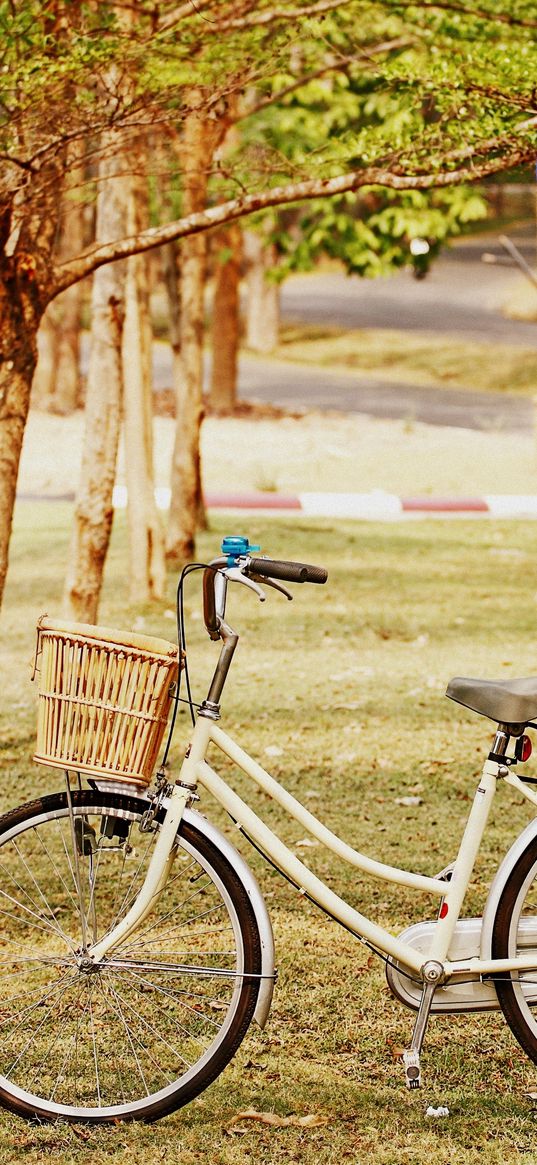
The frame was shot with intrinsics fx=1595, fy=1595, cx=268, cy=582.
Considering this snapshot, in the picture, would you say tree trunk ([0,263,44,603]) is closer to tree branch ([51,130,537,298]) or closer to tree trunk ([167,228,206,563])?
tree branch ([51,130,537,298])

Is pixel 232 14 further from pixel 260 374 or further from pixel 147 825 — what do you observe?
pixel 260 374

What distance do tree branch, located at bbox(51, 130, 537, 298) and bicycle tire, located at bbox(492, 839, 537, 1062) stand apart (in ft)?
9.12

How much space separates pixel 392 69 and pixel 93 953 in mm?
3504

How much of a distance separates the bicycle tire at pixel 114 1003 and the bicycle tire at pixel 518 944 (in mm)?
571

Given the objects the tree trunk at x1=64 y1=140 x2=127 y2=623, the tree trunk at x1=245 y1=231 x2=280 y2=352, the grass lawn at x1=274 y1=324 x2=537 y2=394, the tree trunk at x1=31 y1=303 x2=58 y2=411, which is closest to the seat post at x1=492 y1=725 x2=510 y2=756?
the tree trunk at x1=64 y1=140 x2=127 y2=623

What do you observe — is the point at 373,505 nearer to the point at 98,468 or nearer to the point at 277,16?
the point at 98,468

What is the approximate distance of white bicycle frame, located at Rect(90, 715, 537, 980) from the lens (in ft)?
11.9

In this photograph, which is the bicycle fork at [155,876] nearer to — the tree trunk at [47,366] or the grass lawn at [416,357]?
the tree trunk at [47,366]

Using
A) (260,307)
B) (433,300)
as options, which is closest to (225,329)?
(260,307)

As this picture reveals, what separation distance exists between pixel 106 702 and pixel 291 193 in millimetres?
2852

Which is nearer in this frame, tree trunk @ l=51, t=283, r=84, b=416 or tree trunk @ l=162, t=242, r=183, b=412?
tree trunk @ l=162, t=242, r=183, b=412

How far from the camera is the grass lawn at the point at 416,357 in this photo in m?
34.5

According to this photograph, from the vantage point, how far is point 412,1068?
11.9ft

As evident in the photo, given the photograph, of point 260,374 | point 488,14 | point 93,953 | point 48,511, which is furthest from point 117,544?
Result: point 260,374
